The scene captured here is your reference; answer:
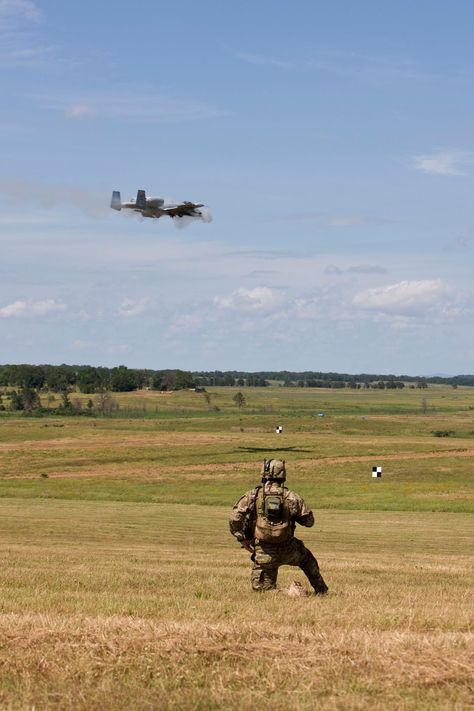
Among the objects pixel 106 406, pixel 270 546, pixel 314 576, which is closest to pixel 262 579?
pixel 270 546

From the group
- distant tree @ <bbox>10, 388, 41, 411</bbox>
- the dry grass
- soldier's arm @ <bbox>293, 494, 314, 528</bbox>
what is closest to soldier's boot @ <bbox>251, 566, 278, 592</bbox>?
the dry grass

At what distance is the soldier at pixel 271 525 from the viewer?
13.8 metres

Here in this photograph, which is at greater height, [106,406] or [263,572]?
[263,572]

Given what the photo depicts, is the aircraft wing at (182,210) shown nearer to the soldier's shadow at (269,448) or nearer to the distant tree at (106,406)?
the soldier's shadow at (269,448)

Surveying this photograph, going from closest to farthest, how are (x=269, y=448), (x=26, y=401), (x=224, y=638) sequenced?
(x=224, y=638) < (x=269, y=448) < (x=26, y=401)

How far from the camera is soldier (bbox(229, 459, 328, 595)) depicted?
13844 mm

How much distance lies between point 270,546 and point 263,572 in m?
0.46

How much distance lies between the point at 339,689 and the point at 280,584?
26.7 ft

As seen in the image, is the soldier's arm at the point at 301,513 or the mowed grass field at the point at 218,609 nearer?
the mowed grass field at the point at 218,609

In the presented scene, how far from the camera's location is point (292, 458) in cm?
7556

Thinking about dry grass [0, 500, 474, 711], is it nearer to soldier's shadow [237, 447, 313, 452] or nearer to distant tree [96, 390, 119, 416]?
soldier's shadow [237, 447, 313, 452]

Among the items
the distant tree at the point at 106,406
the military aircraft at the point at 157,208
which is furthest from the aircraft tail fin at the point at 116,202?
the distant tree at the point at 106,406

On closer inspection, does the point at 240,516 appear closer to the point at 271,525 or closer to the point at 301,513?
the point at 271,525

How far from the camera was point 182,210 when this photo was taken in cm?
6700
